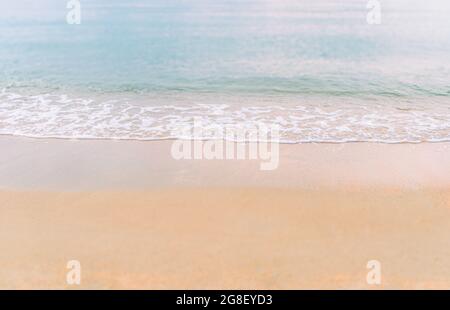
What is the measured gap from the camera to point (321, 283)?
13.8ft

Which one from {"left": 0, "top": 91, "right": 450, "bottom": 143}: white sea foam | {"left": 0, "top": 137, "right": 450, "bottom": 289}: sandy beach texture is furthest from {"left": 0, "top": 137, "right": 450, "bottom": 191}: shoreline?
{"left": 0, "top": 91, "right": 450, "bottom": 143}: white sea foam

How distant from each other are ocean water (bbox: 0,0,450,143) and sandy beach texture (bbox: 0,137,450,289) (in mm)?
1241

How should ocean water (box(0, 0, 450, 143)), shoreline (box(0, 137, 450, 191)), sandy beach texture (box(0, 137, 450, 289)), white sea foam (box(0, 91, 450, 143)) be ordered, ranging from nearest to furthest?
sandy beach texture (box(0, 137, 450, 289)) → shoreline (box(0, 137, 450, 191)) → white sea foam (box(0, 91, 450, 143)) → ocean water (box(0, 0, 450, 143))

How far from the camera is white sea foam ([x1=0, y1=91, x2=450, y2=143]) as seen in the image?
8.15 meters

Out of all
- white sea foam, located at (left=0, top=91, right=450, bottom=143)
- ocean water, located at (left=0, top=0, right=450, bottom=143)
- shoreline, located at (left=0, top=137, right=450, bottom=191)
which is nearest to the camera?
shoreline, located at (left=0, top=137, right=450, bottom=191)

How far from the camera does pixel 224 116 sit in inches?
367

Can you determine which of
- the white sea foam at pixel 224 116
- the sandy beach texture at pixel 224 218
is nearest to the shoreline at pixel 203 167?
the sandy beach texture at pixel 224 218

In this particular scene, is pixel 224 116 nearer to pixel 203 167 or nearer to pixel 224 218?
pixel 203 167

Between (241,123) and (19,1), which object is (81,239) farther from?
(19,1)

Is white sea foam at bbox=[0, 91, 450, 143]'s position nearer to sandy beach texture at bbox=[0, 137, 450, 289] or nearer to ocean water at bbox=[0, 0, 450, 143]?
ocean water at bbox=[0, 0, 450, 143]

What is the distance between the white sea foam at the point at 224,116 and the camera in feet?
26.7

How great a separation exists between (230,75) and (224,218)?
871cm

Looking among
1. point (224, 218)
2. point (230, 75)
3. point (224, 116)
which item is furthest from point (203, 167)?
point (230, 75)
